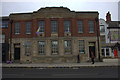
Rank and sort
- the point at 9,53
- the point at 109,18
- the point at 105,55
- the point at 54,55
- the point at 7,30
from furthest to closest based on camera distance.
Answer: the point at 109,18, the point at 105,55, the point at 7,30, the point at 9,53, the point at 54,55

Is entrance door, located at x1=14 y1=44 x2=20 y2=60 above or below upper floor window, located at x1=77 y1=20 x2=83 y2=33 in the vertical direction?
below

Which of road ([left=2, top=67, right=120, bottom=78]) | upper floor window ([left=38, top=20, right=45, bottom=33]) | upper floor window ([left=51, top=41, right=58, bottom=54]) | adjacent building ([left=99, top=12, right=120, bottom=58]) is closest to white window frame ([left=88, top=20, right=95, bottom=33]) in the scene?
upper floor window ([left=51, top=41, right=58, bottom=54])

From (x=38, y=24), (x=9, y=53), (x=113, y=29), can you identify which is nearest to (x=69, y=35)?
(x=38, y=24)

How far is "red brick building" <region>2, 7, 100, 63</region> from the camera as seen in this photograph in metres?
21.3

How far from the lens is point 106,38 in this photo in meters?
29.3

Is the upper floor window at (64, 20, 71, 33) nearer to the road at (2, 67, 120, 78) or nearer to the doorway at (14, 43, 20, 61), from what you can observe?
the doorway at (14, 43, 20, 61)

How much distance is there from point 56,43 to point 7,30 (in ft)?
35.5

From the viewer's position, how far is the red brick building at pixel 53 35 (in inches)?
837

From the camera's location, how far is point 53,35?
2161cm

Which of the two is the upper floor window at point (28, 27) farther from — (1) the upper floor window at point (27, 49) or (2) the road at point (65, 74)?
(2) the road at point (65, 74)

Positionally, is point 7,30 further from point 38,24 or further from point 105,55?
point 105,55

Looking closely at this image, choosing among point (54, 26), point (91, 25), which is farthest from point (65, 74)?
point (91, 25)

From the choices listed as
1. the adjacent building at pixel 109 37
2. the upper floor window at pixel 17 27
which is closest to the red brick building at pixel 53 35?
the upper floor window at pixel 17 27

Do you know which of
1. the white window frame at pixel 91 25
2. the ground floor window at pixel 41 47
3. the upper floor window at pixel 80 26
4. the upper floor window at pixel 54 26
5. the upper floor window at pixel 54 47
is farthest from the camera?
the white window frame at pixel 91 25
